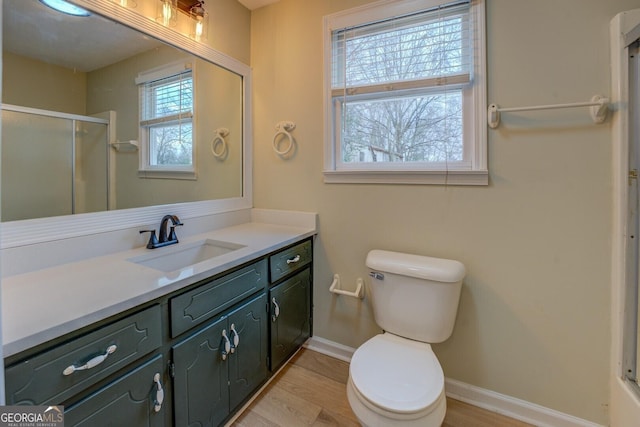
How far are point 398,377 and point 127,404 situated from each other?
97 cm

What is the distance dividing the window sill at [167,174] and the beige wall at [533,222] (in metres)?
0.98

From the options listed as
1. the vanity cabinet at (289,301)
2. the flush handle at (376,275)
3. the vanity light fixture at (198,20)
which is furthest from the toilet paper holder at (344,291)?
the vanity light fixture at (198,20)

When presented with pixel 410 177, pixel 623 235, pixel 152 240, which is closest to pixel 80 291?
pixel 152 240

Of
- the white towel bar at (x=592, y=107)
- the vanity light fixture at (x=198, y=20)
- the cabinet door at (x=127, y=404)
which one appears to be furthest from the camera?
the vanity light fixture at (x=198, y=20)

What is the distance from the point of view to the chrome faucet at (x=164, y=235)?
1.52 meters

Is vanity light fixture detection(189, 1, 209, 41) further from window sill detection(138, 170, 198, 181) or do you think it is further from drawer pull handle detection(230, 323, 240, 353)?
drawer pull handle detection(230, 323, 240, 353)

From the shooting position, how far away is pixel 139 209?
5.00 feet

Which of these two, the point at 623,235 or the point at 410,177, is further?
the point at 410,177

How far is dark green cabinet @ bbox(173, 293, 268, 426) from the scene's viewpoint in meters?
1.14

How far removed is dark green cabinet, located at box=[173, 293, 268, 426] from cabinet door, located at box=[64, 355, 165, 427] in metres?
0.08

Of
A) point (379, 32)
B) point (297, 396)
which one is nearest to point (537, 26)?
point (379, 32)

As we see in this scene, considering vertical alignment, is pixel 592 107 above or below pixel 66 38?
below

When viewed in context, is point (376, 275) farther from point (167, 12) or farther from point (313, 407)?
point (167, 12)

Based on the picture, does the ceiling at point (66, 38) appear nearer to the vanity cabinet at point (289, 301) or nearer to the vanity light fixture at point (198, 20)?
the vanity light fixture at point (198, 20)
